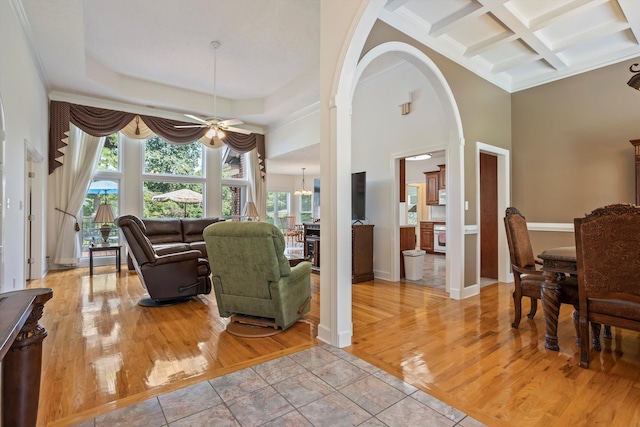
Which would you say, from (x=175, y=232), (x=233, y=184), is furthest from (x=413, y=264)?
(x=233, y=184)

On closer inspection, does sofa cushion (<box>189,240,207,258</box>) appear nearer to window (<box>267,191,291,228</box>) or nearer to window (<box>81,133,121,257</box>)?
window (<box>81,133,121,257</box>)

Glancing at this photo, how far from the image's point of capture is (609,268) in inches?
83.9

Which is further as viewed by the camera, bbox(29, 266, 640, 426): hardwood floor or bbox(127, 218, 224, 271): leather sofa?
bbox(127, 218, 224, 271): leather sofa

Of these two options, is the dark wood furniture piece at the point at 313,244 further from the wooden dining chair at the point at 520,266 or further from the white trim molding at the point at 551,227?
the white trim molding at the point at 551,227

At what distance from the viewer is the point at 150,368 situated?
225 centimetres

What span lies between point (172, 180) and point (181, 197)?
73cm

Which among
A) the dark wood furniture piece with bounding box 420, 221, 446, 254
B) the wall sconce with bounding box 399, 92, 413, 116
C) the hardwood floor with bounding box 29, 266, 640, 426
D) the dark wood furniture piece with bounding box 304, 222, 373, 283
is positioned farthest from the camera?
the dark wood furniture piece with bounding box 420, 221, 446, 254

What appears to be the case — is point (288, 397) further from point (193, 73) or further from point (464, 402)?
point (193, 73)

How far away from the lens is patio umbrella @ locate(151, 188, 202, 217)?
7047 mm

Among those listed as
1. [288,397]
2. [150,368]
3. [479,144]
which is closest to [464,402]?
[288,397]

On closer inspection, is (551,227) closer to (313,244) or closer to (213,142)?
(313,244)

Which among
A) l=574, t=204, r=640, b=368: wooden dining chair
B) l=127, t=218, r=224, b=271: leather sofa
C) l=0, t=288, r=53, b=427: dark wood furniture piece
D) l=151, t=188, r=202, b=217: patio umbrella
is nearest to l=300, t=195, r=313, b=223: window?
l=151, t=188, r=202, b=217: patio umbrella

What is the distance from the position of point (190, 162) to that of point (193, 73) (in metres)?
2.54

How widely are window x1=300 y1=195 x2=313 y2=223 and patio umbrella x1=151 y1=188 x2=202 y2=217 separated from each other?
18.3 feet
